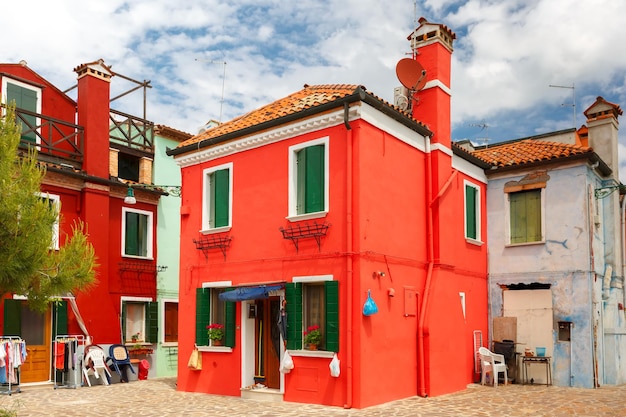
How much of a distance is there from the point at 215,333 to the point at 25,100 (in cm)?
984

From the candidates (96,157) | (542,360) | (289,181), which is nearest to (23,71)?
(96,157)

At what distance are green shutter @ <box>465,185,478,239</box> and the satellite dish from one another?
347 centimetres

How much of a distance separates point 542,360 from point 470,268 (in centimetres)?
292

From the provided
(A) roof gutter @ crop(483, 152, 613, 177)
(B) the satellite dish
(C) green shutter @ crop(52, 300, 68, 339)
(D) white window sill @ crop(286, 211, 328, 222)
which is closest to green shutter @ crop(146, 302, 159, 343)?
(C) green shutter @ crop(52, 300, 68, 339)

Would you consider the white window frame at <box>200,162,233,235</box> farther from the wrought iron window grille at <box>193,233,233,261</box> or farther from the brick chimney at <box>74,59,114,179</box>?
the brick chimney at <box>74,59,114,179</box>

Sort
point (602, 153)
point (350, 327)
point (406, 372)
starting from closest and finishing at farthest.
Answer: point (350, 327) < point (406, 372) < point (602, 153)

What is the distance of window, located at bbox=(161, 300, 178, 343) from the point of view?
21.4 meters

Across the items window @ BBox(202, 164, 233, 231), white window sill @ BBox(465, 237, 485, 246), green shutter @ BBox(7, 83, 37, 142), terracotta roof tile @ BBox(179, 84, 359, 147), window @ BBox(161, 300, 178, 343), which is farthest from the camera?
window @ BBox(161, 300, 178, 343)

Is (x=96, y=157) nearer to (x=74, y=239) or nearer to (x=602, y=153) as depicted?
(x=74, y=239)

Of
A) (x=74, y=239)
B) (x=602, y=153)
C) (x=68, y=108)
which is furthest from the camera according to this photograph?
(x=68, y=108)

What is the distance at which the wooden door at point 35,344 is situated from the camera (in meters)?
17.3

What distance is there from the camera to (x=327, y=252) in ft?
43.0

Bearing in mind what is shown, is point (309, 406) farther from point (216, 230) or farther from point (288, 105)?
point (288, 105)

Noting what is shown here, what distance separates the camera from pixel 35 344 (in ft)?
57.8
